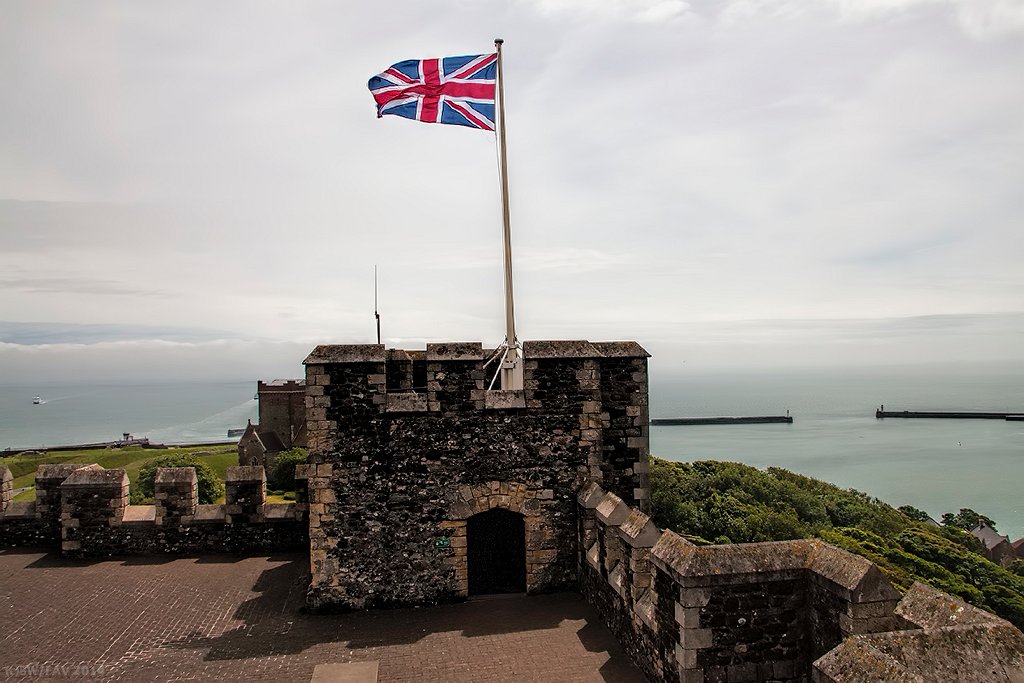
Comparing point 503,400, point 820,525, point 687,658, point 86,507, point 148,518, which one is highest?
point 503,400

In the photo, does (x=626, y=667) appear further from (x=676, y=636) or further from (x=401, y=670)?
(x=401, y=670)

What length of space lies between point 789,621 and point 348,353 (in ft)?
21.8

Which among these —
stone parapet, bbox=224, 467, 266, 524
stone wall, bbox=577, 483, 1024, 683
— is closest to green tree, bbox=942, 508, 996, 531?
stone parapet, bbox=224, 467, 266, 524

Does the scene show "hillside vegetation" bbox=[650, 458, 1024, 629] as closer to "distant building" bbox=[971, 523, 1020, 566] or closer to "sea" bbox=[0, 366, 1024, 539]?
"distant building" bbox=[971, 523, 1020, 566]

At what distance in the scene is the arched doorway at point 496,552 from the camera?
10.4 metres

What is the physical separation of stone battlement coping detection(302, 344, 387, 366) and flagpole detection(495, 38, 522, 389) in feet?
6.63

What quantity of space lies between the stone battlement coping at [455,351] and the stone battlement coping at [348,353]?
73 cm

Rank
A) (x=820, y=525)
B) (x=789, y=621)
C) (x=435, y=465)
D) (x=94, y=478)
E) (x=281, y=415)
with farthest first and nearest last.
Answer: (x=281, y=415) < (x=820, y=525) < (x=94, y=478) < (x=435, y=465) < (x=789, y=621)

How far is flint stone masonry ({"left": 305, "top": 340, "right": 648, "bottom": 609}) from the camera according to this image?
9922 millimetres

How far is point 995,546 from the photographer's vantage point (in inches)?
2135

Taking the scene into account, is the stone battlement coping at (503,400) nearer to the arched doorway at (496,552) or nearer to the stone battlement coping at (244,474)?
the arched doorway at (496,552)

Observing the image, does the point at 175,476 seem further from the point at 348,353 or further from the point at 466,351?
the point at 466,351

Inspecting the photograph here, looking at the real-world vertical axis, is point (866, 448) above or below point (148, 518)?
below

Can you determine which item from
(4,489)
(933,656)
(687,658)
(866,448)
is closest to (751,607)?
(687,658)
